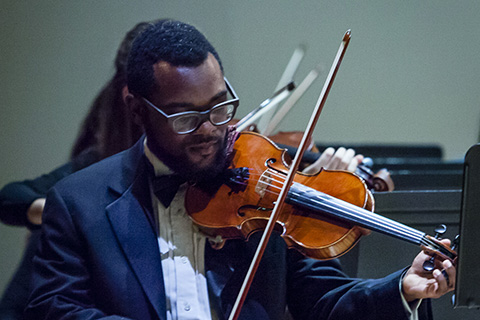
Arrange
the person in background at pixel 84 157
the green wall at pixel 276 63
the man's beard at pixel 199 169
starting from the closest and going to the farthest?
the man's beard at pixel 199 169 < the person in background at pixel 84 157 < the green wall at pixel 276 63

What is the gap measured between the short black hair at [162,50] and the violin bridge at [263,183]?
0.83 ft

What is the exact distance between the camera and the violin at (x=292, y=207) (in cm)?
101

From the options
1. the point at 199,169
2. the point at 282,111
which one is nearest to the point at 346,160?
the point at 282,111

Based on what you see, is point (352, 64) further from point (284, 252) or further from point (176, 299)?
point (176, 299)

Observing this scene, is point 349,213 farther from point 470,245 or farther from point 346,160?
point 346,160

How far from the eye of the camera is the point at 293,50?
86.4 inches

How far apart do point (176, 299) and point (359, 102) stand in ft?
5.14

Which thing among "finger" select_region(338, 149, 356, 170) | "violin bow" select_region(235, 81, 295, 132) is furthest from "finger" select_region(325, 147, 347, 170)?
"violin bow" select_region(235, 81, 295, 132)

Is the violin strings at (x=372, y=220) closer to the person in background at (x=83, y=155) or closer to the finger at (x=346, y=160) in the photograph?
the finger at (x=346, y=160)

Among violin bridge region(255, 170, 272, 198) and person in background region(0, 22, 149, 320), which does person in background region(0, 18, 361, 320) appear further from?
violin bridge region(255, 170, 272, 198)

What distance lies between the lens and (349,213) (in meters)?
1.01

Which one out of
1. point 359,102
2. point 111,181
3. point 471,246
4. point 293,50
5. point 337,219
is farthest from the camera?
point 359,102

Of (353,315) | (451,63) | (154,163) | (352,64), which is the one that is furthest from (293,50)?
(353,315)

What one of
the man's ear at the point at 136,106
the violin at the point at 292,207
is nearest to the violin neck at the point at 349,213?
the violin at the point at 292,207
